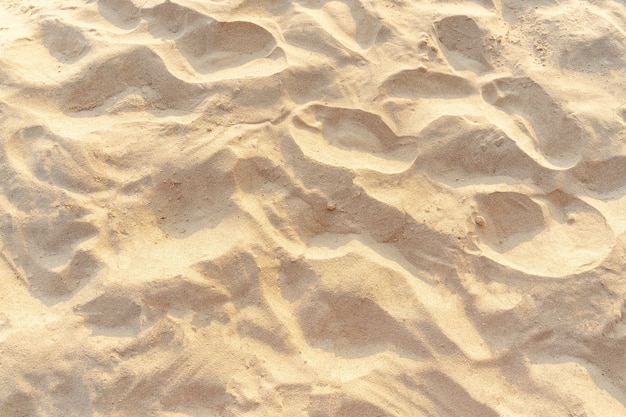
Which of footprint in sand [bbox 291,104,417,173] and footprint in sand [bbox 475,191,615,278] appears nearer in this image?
footprint in sand [bbox 475,191,615,278]

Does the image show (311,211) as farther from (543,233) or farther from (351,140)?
(543,233)

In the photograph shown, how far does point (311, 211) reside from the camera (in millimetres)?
1620

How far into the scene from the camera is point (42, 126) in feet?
5.54

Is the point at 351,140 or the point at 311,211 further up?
the point at 351,140

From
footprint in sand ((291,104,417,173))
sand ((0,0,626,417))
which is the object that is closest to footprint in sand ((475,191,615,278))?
sand ((0,0,626,417))

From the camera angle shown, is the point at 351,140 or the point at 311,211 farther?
the point at 351,140

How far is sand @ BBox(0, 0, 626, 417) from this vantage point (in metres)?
1.42

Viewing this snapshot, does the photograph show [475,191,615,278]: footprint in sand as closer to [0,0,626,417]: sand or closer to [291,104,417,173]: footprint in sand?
[0,0,626,417]: sand

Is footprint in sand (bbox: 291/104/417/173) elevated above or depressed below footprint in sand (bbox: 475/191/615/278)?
above

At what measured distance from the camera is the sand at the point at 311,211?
1.42 meters

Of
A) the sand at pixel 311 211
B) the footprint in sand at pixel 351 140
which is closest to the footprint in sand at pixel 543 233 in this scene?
the sand at pixel 311 211

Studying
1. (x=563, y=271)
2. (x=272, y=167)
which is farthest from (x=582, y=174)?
(x=272, y=167)

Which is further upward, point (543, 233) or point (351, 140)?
point (351, 140)

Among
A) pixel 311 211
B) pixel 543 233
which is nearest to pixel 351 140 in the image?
pixel 311 211
